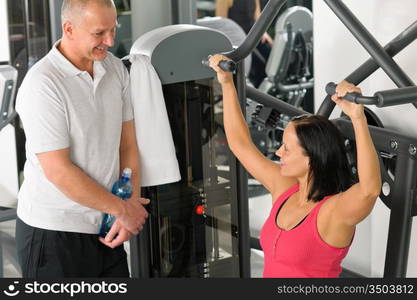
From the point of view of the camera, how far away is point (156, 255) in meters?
2.80

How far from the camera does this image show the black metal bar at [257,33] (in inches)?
104

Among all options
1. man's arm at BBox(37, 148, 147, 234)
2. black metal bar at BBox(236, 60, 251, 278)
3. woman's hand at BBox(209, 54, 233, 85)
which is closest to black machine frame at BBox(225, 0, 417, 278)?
woman's hand at BBox(209, 54, 233, 85)

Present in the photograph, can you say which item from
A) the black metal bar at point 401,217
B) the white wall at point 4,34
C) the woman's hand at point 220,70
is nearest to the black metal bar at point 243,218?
the woman's hand at point 220,70

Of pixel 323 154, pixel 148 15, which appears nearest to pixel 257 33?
pixel 323 154

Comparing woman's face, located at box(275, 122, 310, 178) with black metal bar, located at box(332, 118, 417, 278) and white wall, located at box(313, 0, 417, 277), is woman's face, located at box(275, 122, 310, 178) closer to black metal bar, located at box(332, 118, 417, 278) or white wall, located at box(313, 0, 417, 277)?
black metal bar, located at box(332, 118, 417, 278)

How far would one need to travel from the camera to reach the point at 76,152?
92.0 inches

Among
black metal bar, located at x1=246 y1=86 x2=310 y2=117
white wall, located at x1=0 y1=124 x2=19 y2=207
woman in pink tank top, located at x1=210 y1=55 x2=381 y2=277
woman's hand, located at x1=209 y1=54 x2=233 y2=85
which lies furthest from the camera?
white wall, located at x1=0 y1=124 x2=19 y2=207

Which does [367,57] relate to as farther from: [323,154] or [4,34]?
[4,34]

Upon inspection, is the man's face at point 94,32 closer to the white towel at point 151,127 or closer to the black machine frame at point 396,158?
the white towel at point 151,127

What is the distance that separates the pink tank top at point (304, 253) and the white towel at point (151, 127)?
501 millimetres

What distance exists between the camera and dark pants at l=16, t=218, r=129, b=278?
238 cm

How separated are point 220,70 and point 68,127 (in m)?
0.59

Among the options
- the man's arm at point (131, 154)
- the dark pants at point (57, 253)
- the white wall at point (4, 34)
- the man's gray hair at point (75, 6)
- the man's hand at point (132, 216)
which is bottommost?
the dark pants at point (57, 253)

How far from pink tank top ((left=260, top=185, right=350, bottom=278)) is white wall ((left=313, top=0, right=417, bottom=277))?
0.83 meters
